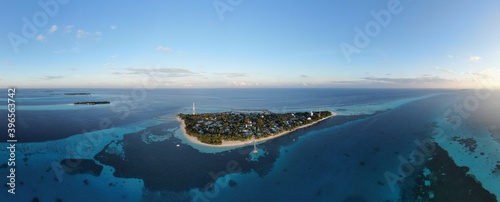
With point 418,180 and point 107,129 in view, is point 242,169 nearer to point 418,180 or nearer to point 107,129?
point 418,180

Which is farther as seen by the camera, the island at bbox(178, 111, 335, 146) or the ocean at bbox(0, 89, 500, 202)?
the island at bbox(178, 111, 335, 146)

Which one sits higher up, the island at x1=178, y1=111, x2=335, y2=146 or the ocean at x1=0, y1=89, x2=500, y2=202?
the island at x1=178, y1=111, x2=335, y2=146

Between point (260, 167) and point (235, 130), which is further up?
point (235, 130)

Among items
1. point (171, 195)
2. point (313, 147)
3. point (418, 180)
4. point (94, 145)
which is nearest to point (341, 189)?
point (418, 180)

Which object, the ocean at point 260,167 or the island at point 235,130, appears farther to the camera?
the island at point 235,130

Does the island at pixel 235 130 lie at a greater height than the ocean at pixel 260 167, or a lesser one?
greater

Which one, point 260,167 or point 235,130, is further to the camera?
point 235,130

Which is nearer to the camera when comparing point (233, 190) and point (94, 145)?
point (233, 190)

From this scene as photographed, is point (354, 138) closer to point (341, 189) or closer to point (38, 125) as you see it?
point (341, 189)

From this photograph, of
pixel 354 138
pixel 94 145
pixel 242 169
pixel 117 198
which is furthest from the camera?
pixel 354 138

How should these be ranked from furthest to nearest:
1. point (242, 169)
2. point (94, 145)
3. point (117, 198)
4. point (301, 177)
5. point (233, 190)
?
point (94, 145) < point (242, 169) < point (301, 177) < point (233, 190) < point (117, 198)
